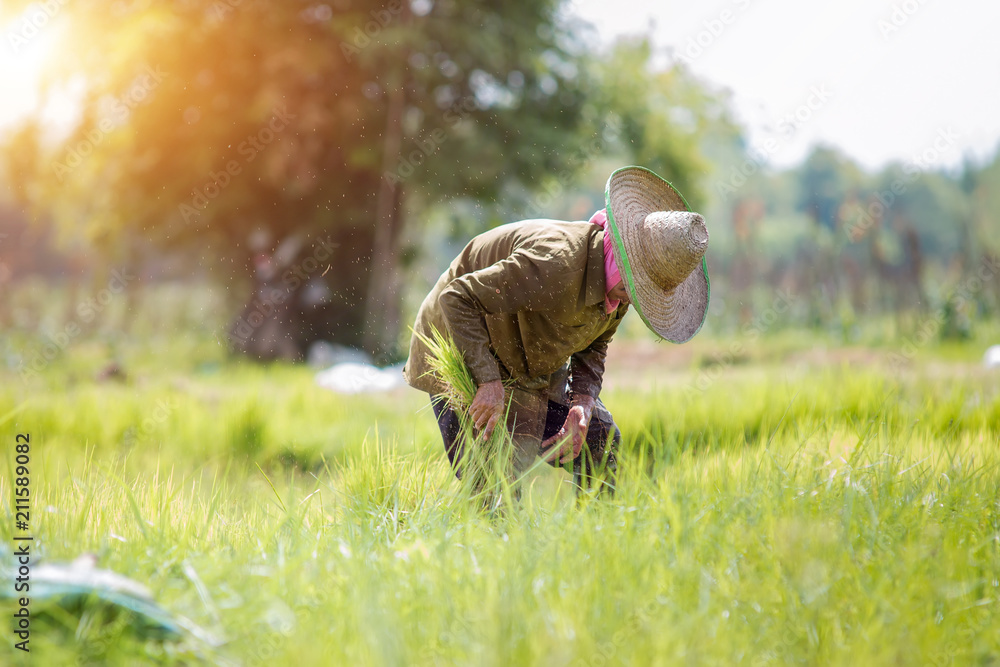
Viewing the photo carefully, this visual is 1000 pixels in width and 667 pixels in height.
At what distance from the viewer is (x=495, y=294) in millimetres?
2500

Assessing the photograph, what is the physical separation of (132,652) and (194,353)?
29.3 ft

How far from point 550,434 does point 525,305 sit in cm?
68

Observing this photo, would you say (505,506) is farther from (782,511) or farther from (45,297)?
(45,297)

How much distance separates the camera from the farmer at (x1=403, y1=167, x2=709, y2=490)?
8.19 feet

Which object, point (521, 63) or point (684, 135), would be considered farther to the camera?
point (684, 135)

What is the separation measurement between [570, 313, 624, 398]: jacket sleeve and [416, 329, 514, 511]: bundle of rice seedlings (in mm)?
381

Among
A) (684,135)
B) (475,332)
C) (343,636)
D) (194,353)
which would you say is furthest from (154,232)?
(343,636)

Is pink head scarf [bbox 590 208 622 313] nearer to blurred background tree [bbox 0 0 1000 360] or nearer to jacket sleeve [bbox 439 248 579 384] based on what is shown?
jacket sleeve [bbox 439 248 579 384]

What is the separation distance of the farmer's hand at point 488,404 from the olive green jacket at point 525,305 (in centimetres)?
3

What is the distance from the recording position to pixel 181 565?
2072 mm

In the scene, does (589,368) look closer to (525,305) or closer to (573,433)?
(573,433)

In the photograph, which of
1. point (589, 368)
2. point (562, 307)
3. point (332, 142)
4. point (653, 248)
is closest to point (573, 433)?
point (589, 368)

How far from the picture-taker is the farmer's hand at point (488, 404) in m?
2.59

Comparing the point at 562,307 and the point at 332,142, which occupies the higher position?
the point at 332,142
